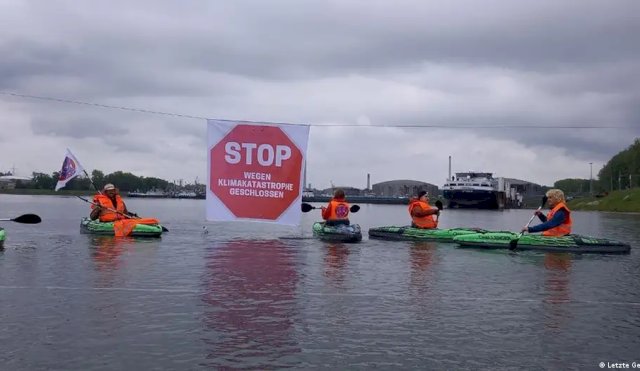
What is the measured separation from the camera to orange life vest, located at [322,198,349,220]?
2571 centimetres

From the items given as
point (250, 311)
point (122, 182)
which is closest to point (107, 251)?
point (250, 311)

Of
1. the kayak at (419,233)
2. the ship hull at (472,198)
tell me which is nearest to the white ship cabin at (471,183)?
the ship hull at (472,198)

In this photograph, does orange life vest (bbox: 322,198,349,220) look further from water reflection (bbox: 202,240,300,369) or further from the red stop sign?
water reflection (bbox: 202,240,300,369)

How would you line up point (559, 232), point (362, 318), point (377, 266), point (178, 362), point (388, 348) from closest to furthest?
point (178, 362)
point (388, 348)
point (362, 318)
point (377, 266)
point (559, 232)

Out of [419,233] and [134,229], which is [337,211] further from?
[134,229]

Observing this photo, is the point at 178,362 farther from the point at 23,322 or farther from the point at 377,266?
the point at 377,266

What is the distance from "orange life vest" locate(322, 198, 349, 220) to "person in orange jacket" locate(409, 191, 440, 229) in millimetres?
2653

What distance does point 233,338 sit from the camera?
363 inches

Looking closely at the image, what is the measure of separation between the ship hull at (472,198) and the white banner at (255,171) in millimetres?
87023

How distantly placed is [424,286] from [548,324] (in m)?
4.03

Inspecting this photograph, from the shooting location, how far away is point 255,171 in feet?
70.0

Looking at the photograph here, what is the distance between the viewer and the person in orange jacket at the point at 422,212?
1021 inches

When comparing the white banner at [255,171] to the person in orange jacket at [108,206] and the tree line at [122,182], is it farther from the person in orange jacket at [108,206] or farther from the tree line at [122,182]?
the tree line at [122,182]

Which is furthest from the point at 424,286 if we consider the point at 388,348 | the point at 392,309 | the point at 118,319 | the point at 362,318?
the point at 118,319
